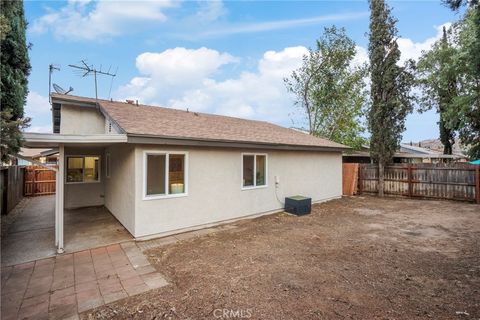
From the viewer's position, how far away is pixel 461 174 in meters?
11.0

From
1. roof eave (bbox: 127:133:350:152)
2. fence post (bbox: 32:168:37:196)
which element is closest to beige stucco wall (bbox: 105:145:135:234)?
roof eave (bbox: 127:133:350:152)

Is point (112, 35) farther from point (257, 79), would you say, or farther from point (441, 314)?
point (441, 314)

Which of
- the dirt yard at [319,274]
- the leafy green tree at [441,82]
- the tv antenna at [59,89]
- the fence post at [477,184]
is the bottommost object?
the dirt yard at [319,274]

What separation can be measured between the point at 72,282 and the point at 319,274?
4.35m

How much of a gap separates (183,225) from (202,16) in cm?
928

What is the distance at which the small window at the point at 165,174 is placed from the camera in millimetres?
6258

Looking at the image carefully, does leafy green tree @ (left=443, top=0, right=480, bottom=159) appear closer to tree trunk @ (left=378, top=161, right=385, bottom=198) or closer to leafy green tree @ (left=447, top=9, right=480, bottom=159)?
leafy green tree @ (left=447, top=9, right=480, bottom=159)

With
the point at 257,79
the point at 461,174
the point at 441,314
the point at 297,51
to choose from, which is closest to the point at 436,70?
the point at 297,51

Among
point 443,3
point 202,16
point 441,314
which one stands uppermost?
point 202,16

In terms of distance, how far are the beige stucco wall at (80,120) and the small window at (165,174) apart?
14.8ft

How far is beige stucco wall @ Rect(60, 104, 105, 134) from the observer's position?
30.2ft

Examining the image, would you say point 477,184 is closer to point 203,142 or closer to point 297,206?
point 297,206

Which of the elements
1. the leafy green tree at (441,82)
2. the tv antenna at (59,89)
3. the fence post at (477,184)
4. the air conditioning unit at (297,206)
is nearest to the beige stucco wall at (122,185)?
the tv antenna at (59,89)

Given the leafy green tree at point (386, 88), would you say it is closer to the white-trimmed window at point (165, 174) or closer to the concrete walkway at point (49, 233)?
the white-trimmed window at point (165, 174)
